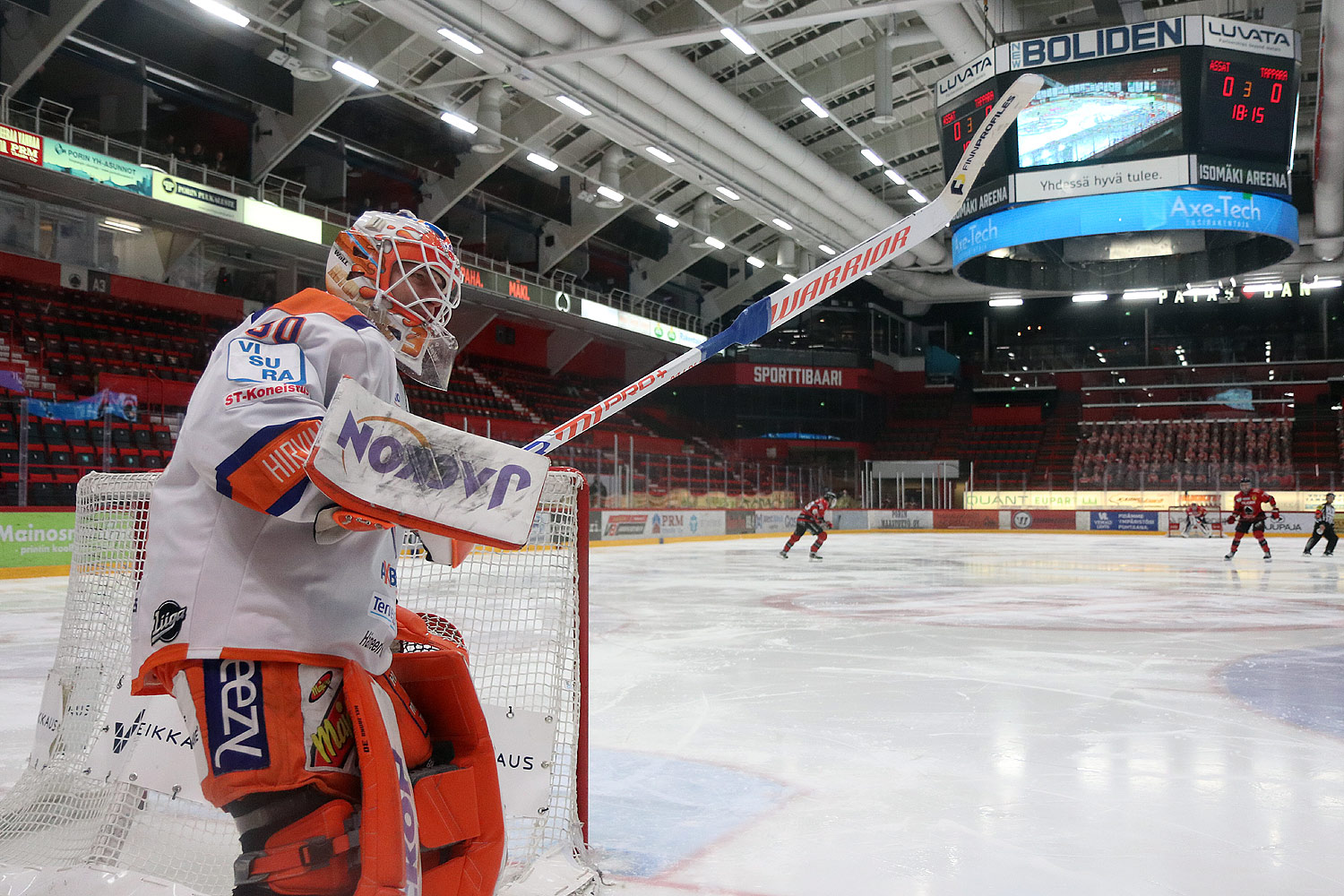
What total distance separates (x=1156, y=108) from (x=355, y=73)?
9620 mm

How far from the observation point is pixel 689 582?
1007 cm

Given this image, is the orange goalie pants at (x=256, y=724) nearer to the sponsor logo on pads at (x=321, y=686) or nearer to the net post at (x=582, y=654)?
the sponsor logo on pads at (x=321, y=686)

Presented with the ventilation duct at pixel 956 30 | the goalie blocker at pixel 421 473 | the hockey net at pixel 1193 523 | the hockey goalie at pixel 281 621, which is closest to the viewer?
the goalie blocker at pixel 421 473

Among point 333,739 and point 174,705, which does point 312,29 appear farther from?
point 333,739

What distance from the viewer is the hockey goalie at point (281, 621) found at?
3.53 feet

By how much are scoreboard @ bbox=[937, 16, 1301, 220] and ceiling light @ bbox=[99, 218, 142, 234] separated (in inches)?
530

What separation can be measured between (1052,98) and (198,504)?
10863 millimetres

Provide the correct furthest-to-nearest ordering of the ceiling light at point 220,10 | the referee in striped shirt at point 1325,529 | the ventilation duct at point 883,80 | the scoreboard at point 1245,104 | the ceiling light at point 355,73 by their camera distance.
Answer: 1. the referee in striped shirt at point 1325,529
2. the ventilation duct at point 883,80
3. the ceiling light at point 355,73
4. the ceiling light at point 220,10
5. the scoreboard at point 1245,104

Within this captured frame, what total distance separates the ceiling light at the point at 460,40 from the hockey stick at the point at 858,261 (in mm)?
11277

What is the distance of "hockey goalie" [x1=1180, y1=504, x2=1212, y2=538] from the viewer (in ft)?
72.1

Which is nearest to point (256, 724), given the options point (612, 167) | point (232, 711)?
point (232, 711)

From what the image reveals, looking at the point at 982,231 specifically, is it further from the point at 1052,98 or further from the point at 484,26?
the point at 484,26

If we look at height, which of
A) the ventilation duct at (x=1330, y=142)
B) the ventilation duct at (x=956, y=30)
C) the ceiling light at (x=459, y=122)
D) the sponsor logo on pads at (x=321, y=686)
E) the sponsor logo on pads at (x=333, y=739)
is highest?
the ventilation duct at (x=956, y=30)

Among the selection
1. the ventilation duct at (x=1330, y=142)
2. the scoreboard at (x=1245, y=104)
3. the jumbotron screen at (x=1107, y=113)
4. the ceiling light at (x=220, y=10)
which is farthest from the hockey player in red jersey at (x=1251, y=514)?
the ceiling light at (x=220, y=10)
